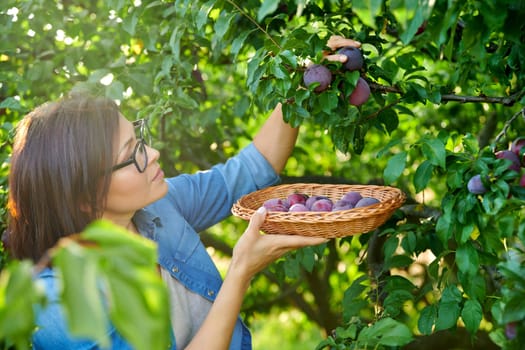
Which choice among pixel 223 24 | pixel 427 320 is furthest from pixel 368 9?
pixel 427 320

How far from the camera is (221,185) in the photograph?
2145 mm

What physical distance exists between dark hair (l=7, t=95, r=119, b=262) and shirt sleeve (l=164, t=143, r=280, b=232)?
1.47ft

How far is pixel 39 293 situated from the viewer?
28.1 inches

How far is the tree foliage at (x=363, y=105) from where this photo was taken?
1.33 m

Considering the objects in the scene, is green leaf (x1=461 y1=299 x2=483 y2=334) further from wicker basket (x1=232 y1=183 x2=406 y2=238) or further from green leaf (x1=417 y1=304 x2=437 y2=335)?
wicker basket (x1=232 y1=183 x2=406 y2=238)

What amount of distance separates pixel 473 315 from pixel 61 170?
103cm

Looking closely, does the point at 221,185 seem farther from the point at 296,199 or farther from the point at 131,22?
the point at 131,22

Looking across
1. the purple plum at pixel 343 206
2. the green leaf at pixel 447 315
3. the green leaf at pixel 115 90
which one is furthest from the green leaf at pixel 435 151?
the green leaf at pixel 115 90

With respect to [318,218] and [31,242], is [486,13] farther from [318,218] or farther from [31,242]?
[31,242]

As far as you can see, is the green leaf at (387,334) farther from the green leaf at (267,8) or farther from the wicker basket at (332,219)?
the green leaf at (267,8)

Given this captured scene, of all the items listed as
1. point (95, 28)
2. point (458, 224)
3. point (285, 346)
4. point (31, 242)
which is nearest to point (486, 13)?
point (458, 224)

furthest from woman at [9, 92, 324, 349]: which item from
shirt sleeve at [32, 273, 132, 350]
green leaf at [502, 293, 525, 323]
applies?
green leaf at [502, 293, 525, 323]

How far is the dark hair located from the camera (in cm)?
166

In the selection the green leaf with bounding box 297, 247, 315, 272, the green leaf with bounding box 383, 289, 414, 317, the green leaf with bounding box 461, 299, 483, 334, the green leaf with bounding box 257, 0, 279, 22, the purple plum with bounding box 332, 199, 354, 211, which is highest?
the green leaf with bounding box 257, 0, 279, 22
